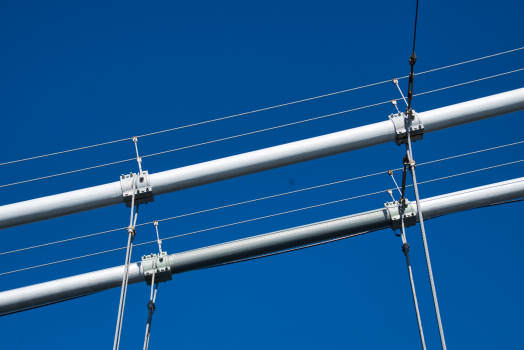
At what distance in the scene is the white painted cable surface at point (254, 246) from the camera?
9172 millimetres

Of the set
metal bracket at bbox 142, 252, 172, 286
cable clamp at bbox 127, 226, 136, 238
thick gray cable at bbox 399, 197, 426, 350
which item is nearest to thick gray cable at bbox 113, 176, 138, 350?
cable clamp at bbox 127, 226, 136, 238

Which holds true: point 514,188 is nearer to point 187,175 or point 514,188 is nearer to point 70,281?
point 187,175

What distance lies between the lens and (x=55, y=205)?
9.24m

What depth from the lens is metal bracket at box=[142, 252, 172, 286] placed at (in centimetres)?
927

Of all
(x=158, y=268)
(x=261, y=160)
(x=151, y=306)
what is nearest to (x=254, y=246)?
(x=261, y=160)

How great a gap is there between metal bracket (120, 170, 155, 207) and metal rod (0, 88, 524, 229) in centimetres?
8

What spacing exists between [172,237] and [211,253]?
791mm

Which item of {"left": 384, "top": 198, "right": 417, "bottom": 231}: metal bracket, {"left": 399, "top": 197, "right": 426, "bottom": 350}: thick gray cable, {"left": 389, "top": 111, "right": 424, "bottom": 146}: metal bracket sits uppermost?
{"left": 389, "top": 111, "right": 424, "bottom": 146}: metal bracket

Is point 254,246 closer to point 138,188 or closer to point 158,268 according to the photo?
point 158,268

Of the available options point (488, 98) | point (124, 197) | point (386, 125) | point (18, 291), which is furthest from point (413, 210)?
point (18, 291)

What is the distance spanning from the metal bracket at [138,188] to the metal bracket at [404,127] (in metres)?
3.94

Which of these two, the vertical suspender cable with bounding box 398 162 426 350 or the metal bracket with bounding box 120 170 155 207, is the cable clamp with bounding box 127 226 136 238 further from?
the vertical suspender cable with bounding box 398 162 426 350

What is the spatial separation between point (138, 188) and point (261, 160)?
1960 mm

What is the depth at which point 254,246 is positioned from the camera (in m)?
9.19
